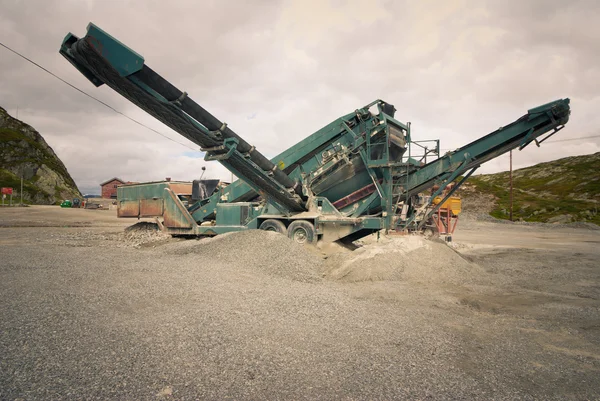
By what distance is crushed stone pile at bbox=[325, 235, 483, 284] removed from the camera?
7.00m

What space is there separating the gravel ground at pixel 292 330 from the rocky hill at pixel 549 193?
4398 centimetres

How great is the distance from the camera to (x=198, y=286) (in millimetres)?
5598

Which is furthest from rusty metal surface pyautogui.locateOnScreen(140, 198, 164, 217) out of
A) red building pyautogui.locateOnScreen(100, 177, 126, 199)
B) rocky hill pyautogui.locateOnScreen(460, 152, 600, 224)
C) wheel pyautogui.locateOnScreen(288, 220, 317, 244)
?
red building pyautogui.locateOnScreen(100, 177, 126, 199)

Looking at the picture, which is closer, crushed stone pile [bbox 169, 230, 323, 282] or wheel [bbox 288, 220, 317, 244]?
crushed stone pile [bbox 169, 230, 323, 282]

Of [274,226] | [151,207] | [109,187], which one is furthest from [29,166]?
[274,226]

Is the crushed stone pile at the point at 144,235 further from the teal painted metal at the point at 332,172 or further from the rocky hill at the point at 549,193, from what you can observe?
the rocky hill at the point at 549,193

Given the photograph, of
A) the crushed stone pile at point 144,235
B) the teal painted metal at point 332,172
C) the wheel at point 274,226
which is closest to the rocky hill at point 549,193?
the teal painted metal at point 332,172

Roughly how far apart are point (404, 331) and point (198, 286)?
3.30m

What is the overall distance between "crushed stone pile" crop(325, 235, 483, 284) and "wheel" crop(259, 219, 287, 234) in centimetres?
263

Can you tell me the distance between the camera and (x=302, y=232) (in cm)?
1009

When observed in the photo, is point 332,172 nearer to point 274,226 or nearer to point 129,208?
point 274,226

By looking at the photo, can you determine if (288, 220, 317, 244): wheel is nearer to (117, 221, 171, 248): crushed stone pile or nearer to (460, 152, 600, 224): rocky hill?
(117, 221, 171, 248): crushed stone pile

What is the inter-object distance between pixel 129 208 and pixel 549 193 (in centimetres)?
7556

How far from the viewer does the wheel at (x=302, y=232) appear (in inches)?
390
